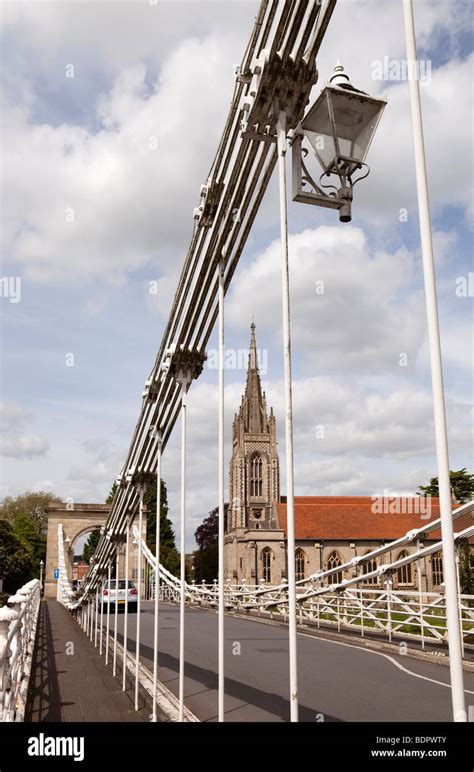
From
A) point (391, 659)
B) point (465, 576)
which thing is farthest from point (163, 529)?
point (391, 659)

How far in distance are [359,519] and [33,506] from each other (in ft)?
127

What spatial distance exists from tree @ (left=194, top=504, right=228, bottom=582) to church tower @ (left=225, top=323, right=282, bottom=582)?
101 inches

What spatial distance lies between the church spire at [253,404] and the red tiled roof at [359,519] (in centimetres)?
1142

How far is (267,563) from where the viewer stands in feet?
262

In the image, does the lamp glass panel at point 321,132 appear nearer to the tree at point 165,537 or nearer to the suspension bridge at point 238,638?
the suspension bridge at point 238,638

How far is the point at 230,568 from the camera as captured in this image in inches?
3219

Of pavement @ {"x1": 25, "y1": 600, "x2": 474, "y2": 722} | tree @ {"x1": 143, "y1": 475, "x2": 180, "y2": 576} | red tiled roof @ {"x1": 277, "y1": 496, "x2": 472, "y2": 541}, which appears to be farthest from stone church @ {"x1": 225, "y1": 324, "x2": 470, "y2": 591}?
pavement @ {"x1": 25, "y1": 600, "x2": 474, "y2": 722}

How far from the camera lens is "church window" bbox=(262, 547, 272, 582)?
79.1 metres

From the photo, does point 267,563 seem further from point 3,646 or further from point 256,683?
point 3,646

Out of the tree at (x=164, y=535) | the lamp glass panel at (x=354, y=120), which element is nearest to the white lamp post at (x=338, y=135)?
the lamp glass panel at (x=354, y=120)

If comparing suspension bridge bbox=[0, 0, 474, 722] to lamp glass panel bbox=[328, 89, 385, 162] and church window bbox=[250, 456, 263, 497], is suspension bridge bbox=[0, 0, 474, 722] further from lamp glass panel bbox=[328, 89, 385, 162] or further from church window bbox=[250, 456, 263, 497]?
church window bbox=[250, 456, 263, 497]
